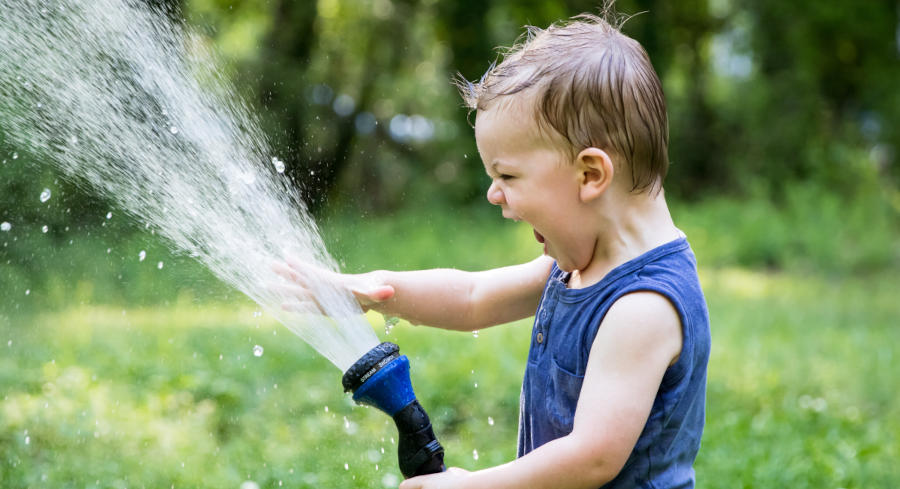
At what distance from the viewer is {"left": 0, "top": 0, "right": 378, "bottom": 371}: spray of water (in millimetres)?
2355

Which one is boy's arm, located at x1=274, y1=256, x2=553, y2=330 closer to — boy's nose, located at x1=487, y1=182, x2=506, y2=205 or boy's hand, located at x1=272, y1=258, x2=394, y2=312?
boy's hand, located at x1=272, y1=258, x2=394, y2=312

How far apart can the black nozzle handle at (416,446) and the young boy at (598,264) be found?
0.03 meters

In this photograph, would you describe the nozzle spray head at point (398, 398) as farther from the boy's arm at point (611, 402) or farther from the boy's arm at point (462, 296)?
the boy's arm at point (462, 296)

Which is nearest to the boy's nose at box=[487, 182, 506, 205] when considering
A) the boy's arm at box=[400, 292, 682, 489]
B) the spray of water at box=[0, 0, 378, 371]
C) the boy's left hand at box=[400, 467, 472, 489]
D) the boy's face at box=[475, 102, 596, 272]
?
the boy's face at box=[475, 102, 596, 272]

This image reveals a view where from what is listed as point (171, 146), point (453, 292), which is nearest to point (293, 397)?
point (171, 146)

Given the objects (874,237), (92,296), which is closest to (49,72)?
(92,296)

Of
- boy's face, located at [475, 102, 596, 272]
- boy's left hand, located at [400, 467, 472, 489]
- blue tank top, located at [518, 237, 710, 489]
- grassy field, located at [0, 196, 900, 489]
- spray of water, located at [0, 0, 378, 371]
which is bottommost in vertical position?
grassy field, located at [0, 196, 900, 489]

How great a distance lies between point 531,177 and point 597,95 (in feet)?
0.65

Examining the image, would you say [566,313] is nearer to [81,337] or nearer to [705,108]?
[81,337]

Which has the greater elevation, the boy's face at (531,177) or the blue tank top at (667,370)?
the boy's face at (531,177)

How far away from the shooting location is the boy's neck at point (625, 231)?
6.15ft

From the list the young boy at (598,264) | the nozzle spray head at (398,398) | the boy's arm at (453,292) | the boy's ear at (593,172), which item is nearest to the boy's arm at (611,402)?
the young boy at (598,264)

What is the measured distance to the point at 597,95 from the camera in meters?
1.78

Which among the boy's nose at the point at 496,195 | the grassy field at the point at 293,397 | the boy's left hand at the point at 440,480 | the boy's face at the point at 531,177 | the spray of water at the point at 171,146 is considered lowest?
the grassy field at the point at 293,397
